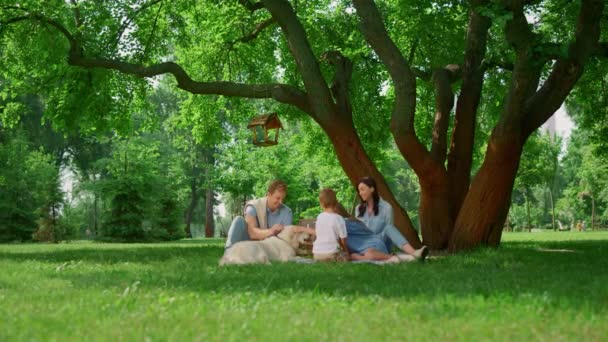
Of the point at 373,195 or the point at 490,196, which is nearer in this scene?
the point at 373,195

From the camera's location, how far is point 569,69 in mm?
15102

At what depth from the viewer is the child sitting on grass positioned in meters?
11.9

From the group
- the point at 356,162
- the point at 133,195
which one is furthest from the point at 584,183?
the point at 356,162

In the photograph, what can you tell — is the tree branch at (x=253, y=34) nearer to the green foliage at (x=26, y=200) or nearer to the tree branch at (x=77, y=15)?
the tree branch at (x=77, y=15)

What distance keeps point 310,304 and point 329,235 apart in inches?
210

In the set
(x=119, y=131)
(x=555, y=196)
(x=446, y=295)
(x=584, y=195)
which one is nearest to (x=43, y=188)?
(x=119, y=131)

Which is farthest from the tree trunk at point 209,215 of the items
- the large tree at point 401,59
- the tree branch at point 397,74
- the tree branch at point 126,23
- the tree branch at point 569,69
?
the tree branch at point 569,69

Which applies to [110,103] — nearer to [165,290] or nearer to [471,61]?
[471,61]

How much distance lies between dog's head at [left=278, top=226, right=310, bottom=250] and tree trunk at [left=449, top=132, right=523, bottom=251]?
16.9ft

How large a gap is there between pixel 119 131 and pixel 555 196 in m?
80.3

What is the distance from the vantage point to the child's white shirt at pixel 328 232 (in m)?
11.9

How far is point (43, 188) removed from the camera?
3756 centimetres

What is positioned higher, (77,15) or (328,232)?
(77,15)

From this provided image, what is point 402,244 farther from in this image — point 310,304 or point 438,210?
point 310,304
